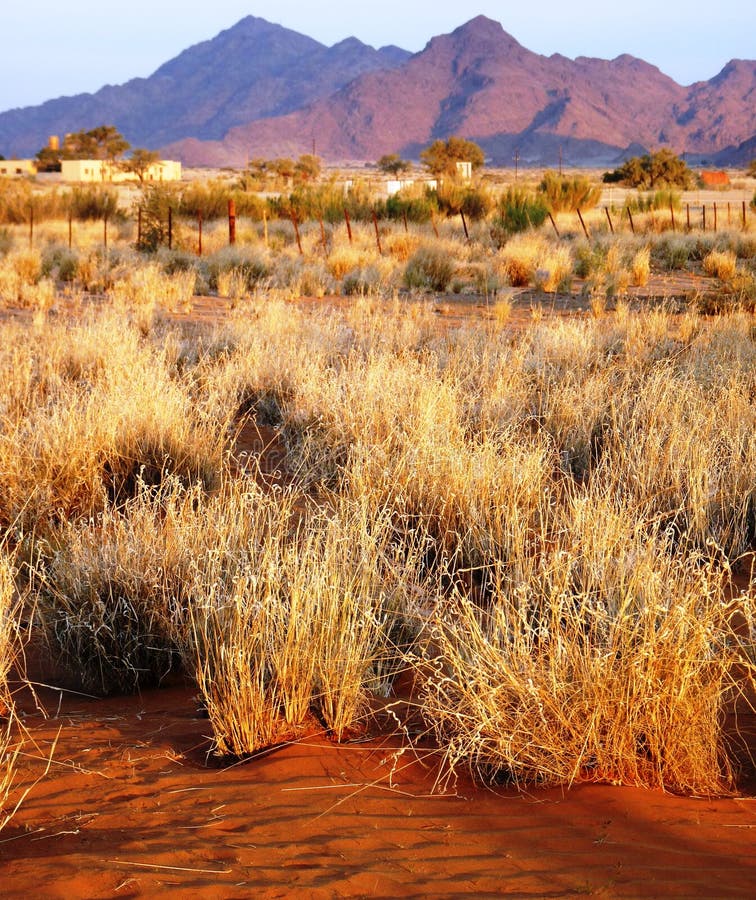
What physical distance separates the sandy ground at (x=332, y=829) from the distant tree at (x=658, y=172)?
202 feet

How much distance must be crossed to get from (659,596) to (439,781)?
1133 millimetres

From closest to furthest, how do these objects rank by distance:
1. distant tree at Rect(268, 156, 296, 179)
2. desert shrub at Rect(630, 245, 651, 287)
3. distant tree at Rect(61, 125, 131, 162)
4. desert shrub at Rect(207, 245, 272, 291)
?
desert shrub at Rect(630, 245, 651, 287)
desert shrub at Rect(207, 245, 272, 291)
distant tree at Rect(268, 156, 296, 179)
distant tree at Rect(61, 125, 131, 162)

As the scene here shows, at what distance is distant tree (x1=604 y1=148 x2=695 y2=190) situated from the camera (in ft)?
206

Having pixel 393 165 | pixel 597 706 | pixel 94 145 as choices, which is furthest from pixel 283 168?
pixel 597 706

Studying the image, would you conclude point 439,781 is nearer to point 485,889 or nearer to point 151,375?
point 485,889

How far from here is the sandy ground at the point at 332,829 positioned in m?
3.07

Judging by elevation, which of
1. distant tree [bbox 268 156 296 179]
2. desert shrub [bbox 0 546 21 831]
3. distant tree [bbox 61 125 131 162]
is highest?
distant tree [bbox 61 125 131 162]

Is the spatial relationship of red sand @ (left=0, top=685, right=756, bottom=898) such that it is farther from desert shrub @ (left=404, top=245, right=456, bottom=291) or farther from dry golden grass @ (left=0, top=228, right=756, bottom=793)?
desert shrub @ (left=404, top=245, right=456, bottom=291)

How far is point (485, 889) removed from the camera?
120 inches

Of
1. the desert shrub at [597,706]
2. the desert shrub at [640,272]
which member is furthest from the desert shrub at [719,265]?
the desert shrub at [597,706]

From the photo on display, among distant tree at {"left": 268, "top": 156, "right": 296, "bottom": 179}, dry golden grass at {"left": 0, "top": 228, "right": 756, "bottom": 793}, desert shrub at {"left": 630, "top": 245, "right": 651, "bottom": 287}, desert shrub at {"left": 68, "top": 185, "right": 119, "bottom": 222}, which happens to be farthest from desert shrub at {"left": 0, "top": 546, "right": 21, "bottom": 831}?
distant tree at {"left": 268, "top": 156, "right": 296, "bottom": 179}

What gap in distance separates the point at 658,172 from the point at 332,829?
65.7 m

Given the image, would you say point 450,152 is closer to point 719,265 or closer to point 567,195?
point 567,195

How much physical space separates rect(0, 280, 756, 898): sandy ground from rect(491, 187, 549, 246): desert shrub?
23.7m
